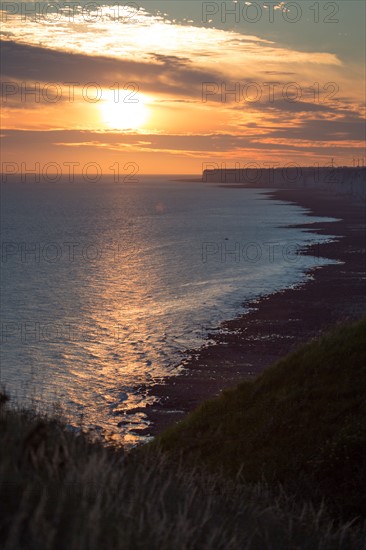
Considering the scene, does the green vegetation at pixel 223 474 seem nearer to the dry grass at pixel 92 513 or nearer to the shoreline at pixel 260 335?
the dry grass at pixel 92 513

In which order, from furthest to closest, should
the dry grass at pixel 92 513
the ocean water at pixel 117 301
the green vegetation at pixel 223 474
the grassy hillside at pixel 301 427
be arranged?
the ocean water at pixel 117 301, the grassy hillside at pixel 301 427, the green vegetation at pixel 223 474, the dry grass at pixel 92 513

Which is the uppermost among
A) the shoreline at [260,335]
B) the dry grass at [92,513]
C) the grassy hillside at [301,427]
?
the dry grass at [92,513]

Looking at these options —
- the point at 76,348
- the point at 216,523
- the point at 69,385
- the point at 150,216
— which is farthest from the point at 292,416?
the point at 150,216

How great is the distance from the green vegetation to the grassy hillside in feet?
0.13

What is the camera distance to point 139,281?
229 feet

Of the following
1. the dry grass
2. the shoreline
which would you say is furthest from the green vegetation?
the shoreline

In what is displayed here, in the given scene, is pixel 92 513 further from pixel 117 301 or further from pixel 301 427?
pixel 117 301

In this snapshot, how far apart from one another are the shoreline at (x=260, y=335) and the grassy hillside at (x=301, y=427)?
762 centimetres

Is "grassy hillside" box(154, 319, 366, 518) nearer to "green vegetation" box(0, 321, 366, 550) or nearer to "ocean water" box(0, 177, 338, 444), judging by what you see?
"green vegetation" box(0, 321, 366, 550)

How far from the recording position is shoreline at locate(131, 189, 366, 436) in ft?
106

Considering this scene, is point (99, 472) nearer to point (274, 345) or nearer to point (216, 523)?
point (216, 523)

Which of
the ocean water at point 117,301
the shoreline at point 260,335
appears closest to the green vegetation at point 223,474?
the ocean water at point 117,301

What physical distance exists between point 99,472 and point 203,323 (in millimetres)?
41669

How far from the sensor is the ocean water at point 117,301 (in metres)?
34.5
